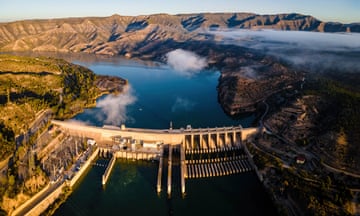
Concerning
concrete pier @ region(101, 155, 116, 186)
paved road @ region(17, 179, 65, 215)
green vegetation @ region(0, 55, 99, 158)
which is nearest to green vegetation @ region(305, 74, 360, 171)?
concrete pier @ region(101, 155, 116, 186)

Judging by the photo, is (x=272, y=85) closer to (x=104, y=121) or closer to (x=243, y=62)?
(x=243, y=62)

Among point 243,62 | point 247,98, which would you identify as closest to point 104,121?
point 247,98

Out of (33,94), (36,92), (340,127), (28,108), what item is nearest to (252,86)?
(340,127)

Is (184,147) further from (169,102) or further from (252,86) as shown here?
(252,86)

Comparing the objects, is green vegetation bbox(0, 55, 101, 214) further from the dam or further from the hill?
the dam

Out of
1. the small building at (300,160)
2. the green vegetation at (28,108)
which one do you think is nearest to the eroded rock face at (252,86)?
the small building at (300,160)

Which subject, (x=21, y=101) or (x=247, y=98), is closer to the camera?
(x=21, y=101)

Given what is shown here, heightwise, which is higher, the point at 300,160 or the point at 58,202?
the point at 300,160

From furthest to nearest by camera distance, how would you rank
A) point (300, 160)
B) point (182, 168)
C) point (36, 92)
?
point (36, 92)
point (300, 160)
point (182, 168)
